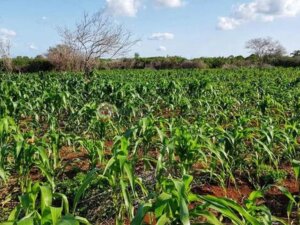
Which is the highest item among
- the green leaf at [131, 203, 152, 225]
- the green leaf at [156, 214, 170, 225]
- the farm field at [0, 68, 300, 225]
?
the green leaf at [131, 203, 152, 225]

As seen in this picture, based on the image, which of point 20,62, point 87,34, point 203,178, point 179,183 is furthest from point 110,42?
point 179,183

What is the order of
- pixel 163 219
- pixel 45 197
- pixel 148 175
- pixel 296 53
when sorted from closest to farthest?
pixel 163 219, pixel 45 197, pixel 148 175, pixel 296 53

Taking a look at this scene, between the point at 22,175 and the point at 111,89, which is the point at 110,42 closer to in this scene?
the point at 111,89

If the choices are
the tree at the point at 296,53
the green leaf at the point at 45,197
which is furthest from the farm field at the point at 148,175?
the tree at the point at 296,53

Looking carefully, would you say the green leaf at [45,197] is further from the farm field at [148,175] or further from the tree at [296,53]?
the tree at [296,53]

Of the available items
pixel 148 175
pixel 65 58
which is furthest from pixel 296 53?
pixel 148 175

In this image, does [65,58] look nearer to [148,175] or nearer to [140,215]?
[148,175]

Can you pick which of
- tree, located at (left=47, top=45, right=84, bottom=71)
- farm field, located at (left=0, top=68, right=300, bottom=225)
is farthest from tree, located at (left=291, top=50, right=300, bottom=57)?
farm field, located at (left=0, top=68, right=300, bottom=225)

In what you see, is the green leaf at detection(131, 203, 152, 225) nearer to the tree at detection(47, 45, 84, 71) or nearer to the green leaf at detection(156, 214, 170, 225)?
the green leaf at detection(156, 214, 170, 225)

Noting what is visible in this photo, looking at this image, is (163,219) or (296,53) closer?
(163,219)

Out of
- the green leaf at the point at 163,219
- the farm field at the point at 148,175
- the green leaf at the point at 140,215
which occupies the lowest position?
the farm field at the point at 148,175

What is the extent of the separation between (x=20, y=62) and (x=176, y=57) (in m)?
15.0

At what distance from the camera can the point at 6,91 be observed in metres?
7.83

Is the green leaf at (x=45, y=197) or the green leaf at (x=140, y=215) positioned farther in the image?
the green leaf at (x=45, y=197)
